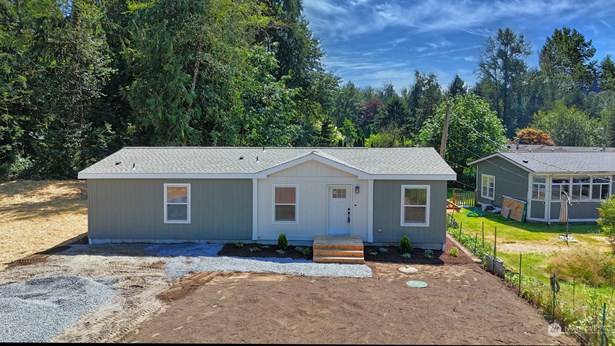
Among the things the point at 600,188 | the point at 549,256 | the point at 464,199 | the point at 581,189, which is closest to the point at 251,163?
the point at 549,256

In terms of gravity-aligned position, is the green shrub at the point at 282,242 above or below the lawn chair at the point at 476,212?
above

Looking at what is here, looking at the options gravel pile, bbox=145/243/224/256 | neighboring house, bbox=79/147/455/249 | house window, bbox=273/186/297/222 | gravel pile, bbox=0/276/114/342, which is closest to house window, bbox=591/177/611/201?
neighboring house, bbox=79/147/455/249

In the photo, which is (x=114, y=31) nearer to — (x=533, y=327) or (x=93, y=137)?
(x=93, y=137)

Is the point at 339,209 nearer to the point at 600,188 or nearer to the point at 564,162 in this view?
the point at 564,162

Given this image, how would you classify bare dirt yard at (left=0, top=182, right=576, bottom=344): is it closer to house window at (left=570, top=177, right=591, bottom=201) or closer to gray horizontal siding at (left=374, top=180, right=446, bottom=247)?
gray horizontal siding at (left=374, top=180, right=446, bottom=247)

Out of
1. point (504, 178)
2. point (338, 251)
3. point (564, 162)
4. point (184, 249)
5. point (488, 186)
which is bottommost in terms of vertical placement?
point (184, 249)

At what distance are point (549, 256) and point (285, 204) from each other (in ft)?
29.3

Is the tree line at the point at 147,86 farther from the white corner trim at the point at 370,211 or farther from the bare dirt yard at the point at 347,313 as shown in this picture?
the bare dirt yard at the point at 347,313

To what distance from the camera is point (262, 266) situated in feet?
35.4

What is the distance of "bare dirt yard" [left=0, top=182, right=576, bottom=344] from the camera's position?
22.4ft

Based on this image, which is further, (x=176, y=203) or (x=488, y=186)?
(x=488, y=186)

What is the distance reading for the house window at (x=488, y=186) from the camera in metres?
22.8

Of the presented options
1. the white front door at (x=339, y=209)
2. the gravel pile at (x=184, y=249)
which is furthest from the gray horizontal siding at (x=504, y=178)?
the gravel pile at (x=184, y=249)

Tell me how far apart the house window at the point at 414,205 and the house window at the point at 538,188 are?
9966mm
